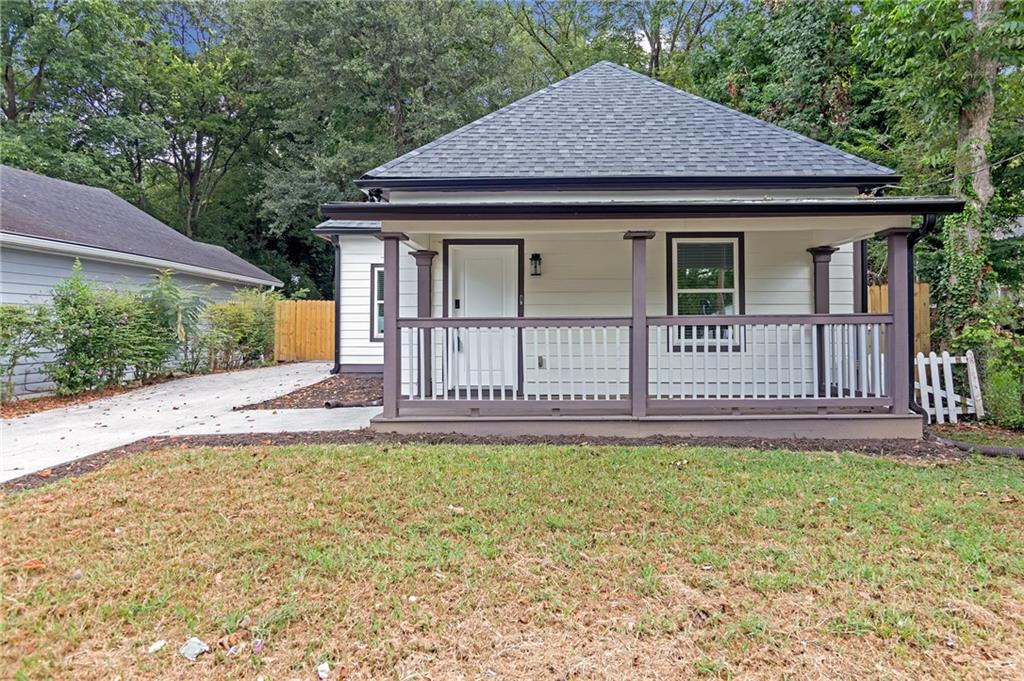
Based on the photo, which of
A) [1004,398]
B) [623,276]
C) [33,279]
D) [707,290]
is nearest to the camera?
[1004,398]

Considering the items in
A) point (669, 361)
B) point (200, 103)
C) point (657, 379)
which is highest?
point (200, 103)

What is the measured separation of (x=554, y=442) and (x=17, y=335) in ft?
28.1

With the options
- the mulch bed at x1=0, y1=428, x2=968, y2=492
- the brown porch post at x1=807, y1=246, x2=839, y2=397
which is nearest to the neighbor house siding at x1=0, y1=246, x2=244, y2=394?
the mulch bed at x1=0, y1=428, x2=968, y2=492

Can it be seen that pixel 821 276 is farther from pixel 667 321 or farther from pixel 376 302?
pixel 376 302

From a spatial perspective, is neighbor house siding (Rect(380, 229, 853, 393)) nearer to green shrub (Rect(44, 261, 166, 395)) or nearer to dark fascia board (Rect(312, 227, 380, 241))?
dark fascia board (Rect(312, 227, 380, 241))

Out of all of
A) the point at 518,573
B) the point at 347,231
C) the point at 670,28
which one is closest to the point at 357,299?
the point at 347,231

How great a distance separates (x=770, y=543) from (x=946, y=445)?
151 inches

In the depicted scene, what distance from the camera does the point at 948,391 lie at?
685 centimetres

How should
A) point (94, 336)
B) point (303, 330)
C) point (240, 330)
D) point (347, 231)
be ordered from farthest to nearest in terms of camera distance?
1. point (303, 330)
2. point (240, 330)
3. point (347, 231)
4. point (94, 336)

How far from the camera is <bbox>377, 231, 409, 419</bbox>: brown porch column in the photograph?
584cm

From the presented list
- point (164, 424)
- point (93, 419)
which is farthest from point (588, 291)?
point (93, 419)

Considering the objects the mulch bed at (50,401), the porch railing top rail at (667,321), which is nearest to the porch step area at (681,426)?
the porch railing top rail at (667,321)

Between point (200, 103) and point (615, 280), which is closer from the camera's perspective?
point (615, 280)

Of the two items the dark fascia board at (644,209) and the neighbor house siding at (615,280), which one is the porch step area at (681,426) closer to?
the neighbor house siding at (615,280)
